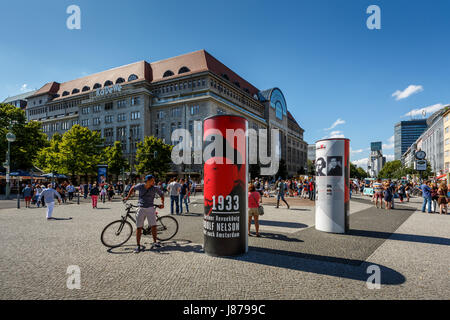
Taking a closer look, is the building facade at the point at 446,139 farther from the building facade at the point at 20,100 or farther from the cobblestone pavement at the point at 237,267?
the building facade at the point at 20,100

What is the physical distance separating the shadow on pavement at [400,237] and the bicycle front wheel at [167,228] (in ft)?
18.2

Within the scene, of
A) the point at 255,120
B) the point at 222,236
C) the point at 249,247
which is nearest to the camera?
the point at 222,236

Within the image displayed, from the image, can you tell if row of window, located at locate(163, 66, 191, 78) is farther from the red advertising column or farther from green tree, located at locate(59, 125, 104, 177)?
the red advertising column

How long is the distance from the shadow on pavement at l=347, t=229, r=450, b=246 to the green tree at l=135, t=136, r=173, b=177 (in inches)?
1596

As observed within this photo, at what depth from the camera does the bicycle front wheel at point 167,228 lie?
24.9 feet

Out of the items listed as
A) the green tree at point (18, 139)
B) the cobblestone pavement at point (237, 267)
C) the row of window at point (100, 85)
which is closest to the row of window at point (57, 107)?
the row of window at point (100, 85)

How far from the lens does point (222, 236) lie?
5.94 metres

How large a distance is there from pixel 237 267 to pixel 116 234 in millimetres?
3480

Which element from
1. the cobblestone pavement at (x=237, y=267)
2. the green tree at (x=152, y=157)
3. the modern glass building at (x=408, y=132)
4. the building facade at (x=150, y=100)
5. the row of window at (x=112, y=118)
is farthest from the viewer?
the modern glass building at (x=408, y=132)

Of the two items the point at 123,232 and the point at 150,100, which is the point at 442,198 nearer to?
the point at 123,232

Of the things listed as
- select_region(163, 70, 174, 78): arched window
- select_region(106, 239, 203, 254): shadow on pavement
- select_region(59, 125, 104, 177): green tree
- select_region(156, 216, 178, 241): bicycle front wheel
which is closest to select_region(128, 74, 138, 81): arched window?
select_region(163, 70, 174, 78): arched window
